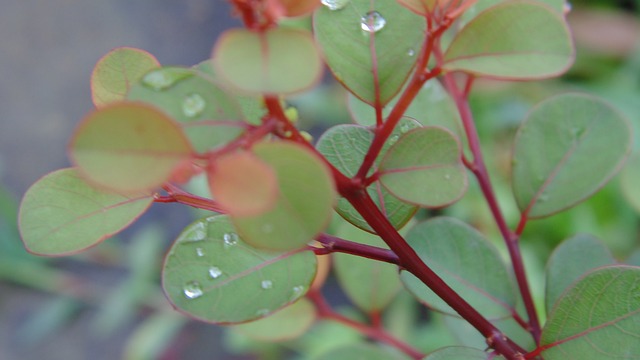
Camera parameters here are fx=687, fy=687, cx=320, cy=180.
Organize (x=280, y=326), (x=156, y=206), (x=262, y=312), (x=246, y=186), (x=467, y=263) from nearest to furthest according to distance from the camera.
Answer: (x=246, y=186), (x=262, y=312), (x=467, y=263), (x=280, y=326), (x=156, y=206)

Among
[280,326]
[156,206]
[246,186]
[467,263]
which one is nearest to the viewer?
[246,186]

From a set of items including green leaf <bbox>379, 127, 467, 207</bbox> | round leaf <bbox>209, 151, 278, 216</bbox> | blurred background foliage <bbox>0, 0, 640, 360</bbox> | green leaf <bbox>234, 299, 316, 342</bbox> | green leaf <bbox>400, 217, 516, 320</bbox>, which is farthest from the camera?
blurred background foliage <bbox>0, 0, 640, 360</bbox>

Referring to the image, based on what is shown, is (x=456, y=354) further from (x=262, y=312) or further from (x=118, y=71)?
(x=118, y=71)

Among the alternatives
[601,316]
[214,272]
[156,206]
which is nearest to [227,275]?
[214,272]

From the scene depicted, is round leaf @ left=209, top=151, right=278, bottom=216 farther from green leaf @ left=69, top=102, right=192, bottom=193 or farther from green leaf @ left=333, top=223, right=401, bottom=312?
green leaf @ left=333, top=223, right=401, bottom=312

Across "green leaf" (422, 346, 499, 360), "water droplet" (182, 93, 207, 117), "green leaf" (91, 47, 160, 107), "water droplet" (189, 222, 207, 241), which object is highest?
"water droplet" (182, 93, 207, 117)

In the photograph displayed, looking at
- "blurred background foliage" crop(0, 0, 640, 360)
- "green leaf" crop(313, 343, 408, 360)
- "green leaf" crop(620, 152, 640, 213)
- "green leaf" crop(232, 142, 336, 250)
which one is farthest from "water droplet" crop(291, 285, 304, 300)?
"blurred background foliage" crop(0, 0, 640, 360)

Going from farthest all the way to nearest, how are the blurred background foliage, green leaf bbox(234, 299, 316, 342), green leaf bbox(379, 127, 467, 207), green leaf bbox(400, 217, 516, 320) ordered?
the blurred background foliage < green leaf bbox(234, 299, 316, 342) < green leaf bbox(400, 217, 516, 320) < green leaf bbox(379, 127, 467, 207)

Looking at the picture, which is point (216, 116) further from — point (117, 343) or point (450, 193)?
point (117, 343)
